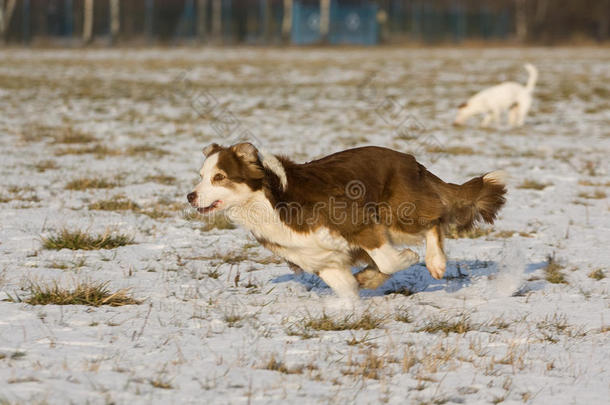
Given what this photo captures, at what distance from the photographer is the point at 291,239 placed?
498 cm

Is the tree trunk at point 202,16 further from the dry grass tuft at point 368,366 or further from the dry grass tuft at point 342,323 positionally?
the dry grass tuft at point 368,366

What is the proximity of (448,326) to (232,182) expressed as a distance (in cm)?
165

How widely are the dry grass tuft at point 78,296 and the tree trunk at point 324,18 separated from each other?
131ft

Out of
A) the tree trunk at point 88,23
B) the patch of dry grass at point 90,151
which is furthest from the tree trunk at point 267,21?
the patch of dry grass at point 90,151

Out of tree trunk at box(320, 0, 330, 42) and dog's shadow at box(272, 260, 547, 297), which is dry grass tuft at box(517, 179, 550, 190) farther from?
tree trunk at box(320, 0, 330, 42)

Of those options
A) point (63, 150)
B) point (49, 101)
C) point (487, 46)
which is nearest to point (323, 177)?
point (63, 150)

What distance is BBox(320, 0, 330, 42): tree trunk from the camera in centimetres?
4406

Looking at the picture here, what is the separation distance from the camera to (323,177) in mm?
5125

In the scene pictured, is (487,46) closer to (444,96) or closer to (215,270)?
(444,96)

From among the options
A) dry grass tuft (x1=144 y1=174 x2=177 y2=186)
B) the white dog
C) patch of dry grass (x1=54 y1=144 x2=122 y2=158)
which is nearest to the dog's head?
dry grass tuft (x1=144 y1=174 x2=177 y2=186)

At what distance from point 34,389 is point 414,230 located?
9.30 feet

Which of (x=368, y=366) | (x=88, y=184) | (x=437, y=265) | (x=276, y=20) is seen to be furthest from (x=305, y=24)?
(x=368, y=366)

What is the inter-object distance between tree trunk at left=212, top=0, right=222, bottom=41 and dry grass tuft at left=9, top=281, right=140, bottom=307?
40.3 metres

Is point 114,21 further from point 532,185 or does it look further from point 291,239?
point 291,239
